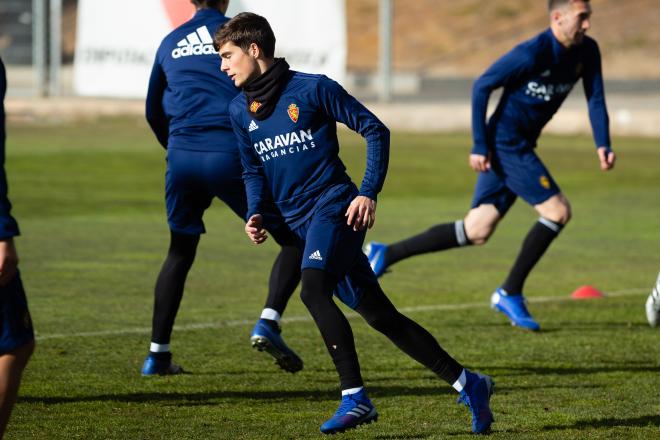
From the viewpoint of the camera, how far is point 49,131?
2908 centimetres

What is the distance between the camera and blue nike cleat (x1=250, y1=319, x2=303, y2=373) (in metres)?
7.18

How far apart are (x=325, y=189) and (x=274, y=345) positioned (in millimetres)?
1285

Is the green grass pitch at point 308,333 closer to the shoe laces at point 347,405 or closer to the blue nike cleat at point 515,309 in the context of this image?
the blue nike cleat at point 515,309

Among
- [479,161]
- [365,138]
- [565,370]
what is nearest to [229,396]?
[365,138]

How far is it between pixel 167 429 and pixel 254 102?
1.47m

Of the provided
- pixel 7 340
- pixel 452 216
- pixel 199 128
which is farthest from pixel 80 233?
pixel 7 340

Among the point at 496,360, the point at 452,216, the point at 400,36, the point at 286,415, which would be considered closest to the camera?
the point at 286,415

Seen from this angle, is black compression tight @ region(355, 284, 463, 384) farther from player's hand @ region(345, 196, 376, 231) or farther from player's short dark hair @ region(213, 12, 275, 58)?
player's short dark hair @ region(213, 12, 275, 58)

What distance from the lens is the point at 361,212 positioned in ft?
19.5

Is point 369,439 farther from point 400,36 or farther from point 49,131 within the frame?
point 400,36

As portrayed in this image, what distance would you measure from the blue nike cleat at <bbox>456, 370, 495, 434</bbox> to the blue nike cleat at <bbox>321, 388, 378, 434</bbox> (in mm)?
409

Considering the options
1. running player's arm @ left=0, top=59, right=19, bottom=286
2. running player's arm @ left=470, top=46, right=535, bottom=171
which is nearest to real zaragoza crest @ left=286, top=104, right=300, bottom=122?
running player's arm @ left=0, top=59, right=19, bottom=286

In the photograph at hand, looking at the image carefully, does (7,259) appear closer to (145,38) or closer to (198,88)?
(198,88)

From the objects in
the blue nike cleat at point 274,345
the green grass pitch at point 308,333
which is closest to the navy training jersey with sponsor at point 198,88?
the blue nike cleat at point 274,345
